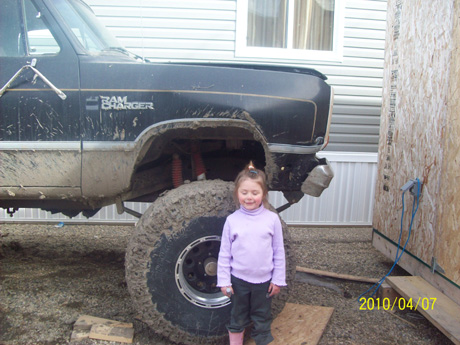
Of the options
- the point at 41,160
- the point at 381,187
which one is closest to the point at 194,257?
the point at 41,160

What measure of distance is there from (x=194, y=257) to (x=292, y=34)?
4.62 m

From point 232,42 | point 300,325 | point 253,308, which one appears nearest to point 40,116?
point 253,308

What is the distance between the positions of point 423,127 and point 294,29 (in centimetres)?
323

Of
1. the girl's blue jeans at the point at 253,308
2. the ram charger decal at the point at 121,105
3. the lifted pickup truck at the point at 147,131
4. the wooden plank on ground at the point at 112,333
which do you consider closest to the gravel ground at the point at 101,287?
the wooden plank on ground at the point at 112,333

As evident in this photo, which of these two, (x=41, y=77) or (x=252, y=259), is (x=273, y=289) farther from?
(x=41, y=77)

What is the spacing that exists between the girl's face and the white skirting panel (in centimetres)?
354

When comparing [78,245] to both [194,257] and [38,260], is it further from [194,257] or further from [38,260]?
[194,257]

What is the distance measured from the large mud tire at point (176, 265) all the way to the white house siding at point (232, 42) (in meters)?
3.60

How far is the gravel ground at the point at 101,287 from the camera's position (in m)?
2.92

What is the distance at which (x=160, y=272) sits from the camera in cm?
259

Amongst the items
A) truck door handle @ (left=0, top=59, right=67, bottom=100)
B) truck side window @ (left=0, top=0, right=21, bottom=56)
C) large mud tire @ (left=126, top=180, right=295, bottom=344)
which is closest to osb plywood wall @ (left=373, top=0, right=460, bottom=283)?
large mud tire @ (left=126, top=180, right=295, bottom=344)

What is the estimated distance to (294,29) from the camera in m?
6.18

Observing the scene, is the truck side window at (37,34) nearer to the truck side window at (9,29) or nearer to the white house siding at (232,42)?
the truck side window at (9,29)
